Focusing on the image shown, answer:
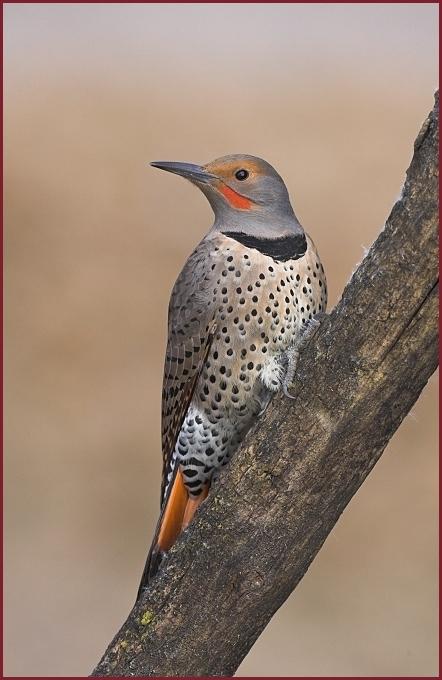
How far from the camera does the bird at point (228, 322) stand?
10.4 feet

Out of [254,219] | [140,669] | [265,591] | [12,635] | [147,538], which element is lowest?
[12,635]

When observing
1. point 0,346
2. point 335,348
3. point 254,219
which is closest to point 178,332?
point 254,219

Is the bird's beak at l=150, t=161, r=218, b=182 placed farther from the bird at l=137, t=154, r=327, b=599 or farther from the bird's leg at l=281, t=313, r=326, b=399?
the bird's leg at l=281, t=313, r=326, b=399

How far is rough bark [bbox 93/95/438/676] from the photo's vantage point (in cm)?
246

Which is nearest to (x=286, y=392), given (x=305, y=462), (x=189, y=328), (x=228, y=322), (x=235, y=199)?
(x=305, y=462)

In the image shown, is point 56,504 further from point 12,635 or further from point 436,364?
point 436,364

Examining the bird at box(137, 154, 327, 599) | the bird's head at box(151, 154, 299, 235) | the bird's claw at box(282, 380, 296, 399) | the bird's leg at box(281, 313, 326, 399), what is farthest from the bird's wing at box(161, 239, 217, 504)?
the bird's claw at box(282, 380, 296, 399)

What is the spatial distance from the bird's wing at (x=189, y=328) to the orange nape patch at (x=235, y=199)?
15 centimetres

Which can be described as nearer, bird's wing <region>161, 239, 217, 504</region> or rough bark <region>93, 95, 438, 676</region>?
rough bark <region>93, 95, 438, 676</region>

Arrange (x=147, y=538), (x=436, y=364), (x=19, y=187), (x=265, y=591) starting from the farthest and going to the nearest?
(x=19, y=187), (x=147, y=538), (x=265, y=591), (x=436, y=364)

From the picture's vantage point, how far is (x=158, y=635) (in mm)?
2879

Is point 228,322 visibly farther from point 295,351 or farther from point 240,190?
point 240,190

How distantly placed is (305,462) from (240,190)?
1.06m

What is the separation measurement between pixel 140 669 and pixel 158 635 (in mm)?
106
